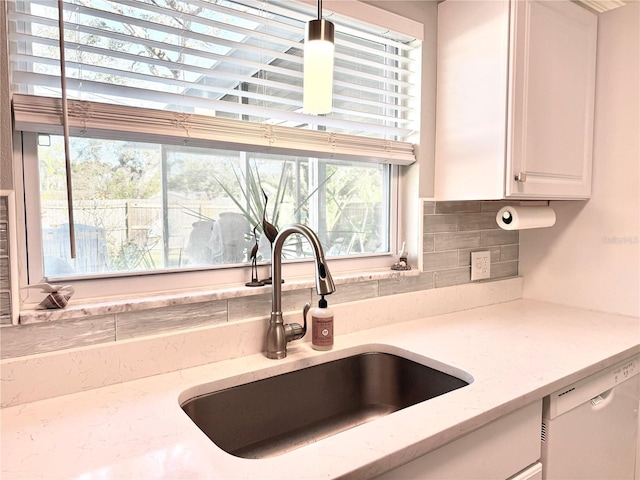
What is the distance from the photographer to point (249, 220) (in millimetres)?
1338

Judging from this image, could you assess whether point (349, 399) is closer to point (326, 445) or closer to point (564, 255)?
point (326, 445)

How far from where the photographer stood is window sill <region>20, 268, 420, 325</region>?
93cm

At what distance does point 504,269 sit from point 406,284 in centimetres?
63

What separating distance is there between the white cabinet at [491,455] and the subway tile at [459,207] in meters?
0.84

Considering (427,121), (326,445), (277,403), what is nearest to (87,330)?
(277,403)

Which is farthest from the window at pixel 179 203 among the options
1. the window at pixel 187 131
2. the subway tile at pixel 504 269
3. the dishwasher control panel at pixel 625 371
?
the dishwasher control panel at pixel 625 371

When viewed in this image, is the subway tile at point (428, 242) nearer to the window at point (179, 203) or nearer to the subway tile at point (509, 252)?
the window at point (179, 203)

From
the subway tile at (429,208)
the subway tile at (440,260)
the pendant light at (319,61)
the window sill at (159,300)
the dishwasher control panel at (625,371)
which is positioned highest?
the pendant light at (319,61)

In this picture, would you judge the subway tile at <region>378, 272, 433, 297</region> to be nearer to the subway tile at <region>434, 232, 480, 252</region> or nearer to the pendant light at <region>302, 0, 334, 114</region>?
the subway tile at <region>434, 232, 480, 252</region>

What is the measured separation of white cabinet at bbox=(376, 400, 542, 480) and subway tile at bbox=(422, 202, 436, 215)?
31.6 inches

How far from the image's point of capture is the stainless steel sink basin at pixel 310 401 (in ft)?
3.41

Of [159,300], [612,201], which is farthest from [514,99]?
[159,300]

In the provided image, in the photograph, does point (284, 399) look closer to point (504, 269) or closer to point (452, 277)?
point (452, 277)

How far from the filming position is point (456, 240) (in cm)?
172
